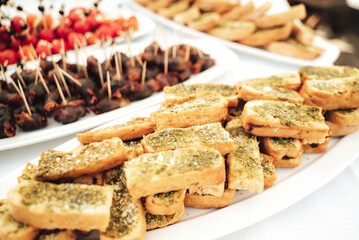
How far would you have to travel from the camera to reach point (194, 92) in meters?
2.08

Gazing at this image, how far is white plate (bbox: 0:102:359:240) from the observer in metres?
1.39

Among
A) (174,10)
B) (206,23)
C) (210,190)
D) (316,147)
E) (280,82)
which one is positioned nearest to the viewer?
(210,190)

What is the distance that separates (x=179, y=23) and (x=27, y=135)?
8.22 ft

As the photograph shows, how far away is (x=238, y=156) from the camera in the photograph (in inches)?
64.3

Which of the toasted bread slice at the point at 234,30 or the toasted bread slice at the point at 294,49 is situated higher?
the toasted bread slice at the point at 234,30

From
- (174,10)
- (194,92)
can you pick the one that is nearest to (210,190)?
(194,92)

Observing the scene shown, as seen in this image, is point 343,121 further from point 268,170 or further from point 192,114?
point 192,114

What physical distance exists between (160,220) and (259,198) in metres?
0.58

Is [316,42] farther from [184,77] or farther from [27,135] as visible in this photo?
[27,135]

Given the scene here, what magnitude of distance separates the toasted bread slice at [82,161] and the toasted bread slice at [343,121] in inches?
59.7

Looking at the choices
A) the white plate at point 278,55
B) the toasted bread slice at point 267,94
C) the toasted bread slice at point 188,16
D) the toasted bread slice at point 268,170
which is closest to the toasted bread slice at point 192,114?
the toasted bread slice at point 267,94

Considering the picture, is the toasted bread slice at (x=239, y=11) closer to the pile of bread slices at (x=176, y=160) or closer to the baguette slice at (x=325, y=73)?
the baguette slice at (x=325, y=73)

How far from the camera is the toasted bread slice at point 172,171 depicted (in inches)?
52.4

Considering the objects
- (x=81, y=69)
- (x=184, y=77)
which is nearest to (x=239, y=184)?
(x=184, y=77)
